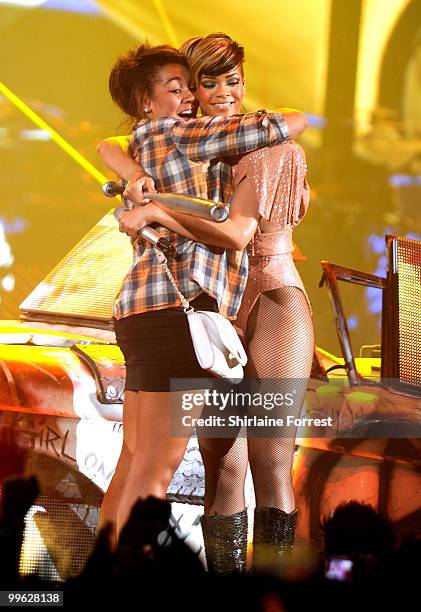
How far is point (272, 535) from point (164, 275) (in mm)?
713

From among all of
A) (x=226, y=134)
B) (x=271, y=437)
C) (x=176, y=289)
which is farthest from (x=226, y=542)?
(x=226, y=134)

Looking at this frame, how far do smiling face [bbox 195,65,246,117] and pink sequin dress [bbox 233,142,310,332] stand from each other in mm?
205

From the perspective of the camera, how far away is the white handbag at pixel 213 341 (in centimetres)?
202

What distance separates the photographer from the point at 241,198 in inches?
88.9

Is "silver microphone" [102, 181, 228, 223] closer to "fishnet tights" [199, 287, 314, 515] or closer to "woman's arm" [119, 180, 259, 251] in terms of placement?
"woman's arm" [119, 180, 259, 251]

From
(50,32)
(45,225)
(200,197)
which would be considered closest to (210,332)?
(200,197)

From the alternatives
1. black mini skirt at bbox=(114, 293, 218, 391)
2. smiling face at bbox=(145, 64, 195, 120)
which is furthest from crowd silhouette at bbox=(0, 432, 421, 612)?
smiling face at bbox=(145, 64, 195, 120)

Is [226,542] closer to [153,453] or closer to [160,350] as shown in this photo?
[153,453]

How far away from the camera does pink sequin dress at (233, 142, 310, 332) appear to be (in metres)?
2.29

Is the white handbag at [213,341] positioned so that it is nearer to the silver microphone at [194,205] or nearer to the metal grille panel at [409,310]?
the silver microphone at [194,205]

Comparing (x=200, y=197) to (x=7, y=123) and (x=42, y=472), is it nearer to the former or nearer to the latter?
(x=42, y=472)

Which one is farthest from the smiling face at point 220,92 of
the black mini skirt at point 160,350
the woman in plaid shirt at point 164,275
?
the black mini skirt at point 160,350

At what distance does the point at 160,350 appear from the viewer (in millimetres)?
2062

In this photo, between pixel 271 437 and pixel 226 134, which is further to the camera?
pixel 271 437
